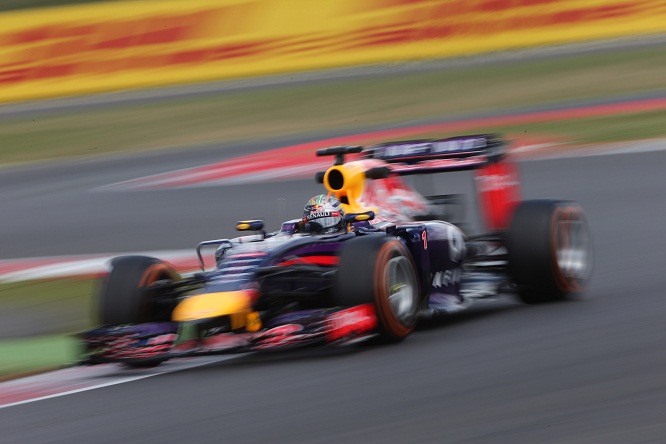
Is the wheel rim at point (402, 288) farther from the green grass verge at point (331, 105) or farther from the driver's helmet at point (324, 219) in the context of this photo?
the green grass verge at point (331, 105)

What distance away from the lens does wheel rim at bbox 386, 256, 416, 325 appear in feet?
24.2

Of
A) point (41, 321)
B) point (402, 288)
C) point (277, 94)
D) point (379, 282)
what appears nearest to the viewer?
point (379, 282)

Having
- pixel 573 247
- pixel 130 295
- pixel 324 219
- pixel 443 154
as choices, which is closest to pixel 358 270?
pixel 324 219

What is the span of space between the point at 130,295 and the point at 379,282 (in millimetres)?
1565

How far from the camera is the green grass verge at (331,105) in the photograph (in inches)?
895

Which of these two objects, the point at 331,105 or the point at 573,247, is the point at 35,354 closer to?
the point at 573,247

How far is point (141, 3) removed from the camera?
25922mm

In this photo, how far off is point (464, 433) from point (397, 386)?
0.99 m

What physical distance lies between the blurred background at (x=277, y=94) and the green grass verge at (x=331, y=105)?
49 mm

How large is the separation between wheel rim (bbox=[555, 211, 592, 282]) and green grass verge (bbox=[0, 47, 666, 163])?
509 inches

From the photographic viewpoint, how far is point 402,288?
24.6ft

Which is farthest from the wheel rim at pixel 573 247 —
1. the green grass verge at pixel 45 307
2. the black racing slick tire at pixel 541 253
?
the green grass verge at pixel 45 307

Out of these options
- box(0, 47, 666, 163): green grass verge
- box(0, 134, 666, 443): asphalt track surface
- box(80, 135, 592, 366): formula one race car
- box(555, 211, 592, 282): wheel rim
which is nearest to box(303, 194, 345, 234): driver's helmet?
box(80, 135, 592, 366): formula one race car

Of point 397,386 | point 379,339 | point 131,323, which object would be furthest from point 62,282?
point 397,386
